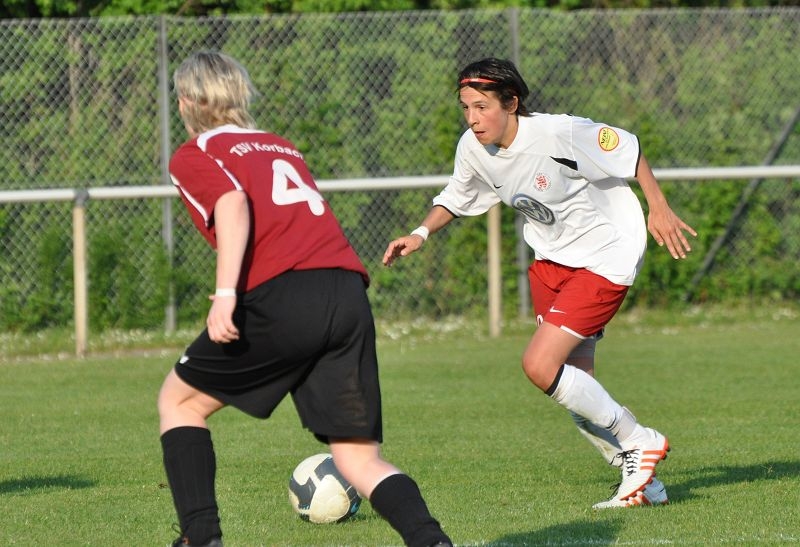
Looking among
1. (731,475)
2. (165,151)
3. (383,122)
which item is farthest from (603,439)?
(383,122)

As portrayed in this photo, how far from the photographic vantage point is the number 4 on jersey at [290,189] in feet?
13.7

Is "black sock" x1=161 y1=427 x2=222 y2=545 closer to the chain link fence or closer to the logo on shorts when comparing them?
the logo on shorts

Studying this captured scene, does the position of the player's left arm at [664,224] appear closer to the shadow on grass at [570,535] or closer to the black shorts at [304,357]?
the shadow on grass at [570,535]

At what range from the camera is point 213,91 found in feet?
13.9

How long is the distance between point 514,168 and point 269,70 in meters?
7.22

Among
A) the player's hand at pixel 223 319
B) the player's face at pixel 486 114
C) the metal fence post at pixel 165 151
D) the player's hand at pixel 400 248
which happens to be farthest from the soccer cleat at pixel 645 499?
the metal fence post at pixel 165 151

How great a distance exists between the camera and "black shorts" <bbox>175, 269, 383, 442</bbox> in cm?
412

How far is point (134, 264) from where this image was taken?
12305mm

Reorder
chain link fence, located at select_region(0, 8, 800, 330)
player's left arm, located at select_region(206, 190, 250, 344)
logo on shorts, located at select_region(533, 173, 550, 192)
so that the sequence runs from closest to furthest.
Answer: player's left arm, located at select_region(206, 190, 250, 344)
logo on shorts, located at select_region(533, 173, 550, 192)
chain link fence, located at select_region(0, 8, 800, 330)

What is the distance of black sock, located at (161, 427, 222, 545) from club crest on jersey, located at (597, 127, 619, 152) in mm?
2423

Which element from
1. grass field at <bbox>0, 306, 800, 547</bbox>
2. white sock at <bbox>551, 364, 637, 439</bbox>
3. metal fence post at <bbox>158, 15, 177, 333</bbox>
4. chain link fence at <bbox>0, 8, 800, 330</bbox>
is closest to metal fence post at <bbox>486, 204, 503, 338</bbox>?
grass field at <bbox>0, 306, 800, 547</bbox>

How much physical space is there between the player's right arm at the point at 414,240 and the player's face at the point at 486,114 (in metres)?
0.50

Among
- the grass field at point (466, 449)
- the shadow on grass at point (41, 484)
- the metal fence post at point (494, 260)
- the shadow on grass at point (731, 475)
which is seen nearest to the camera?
the grass field at point (466, 449)

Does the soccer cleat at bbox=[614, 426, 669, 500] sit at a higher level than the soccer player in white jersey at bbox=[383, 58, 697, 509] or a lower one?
lower
